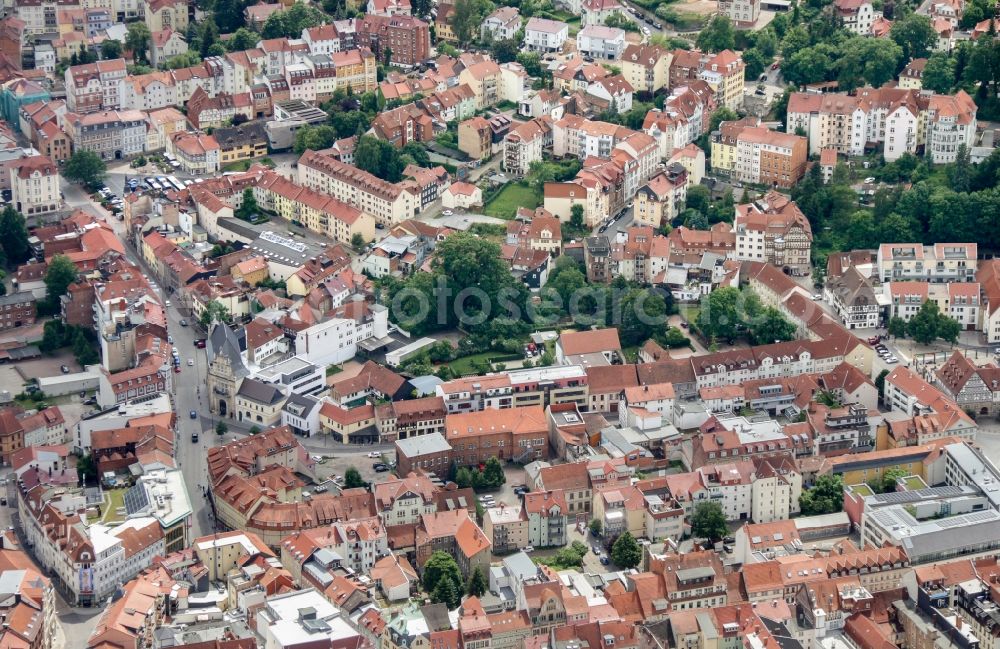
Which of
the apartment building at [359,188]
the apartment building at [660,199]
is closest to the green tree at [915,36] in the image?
the apartment building at [660,199]

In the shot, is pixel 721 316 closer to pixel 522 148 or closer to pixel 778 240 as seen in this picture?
pixel 778 240

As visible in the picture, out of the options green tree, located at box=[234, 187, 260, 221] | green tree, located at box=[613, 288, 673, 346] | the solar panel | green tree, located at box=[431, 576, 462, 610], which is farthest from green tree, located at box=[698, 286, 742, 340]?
the solar panel

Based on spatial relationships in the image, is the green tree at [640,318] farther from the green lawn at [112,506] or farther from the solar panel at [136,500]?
the green lawn at [112,506]

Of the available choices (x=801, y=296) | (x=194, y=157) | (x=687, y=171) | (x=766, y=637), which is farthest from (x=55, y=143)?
(x=766, y=637)

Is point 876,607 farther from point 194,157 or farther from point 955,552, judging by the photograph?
point 194,157

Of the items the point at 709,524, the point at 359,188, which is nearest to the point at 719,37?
the point at 359,188

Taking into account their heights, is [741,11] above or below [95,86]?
above
